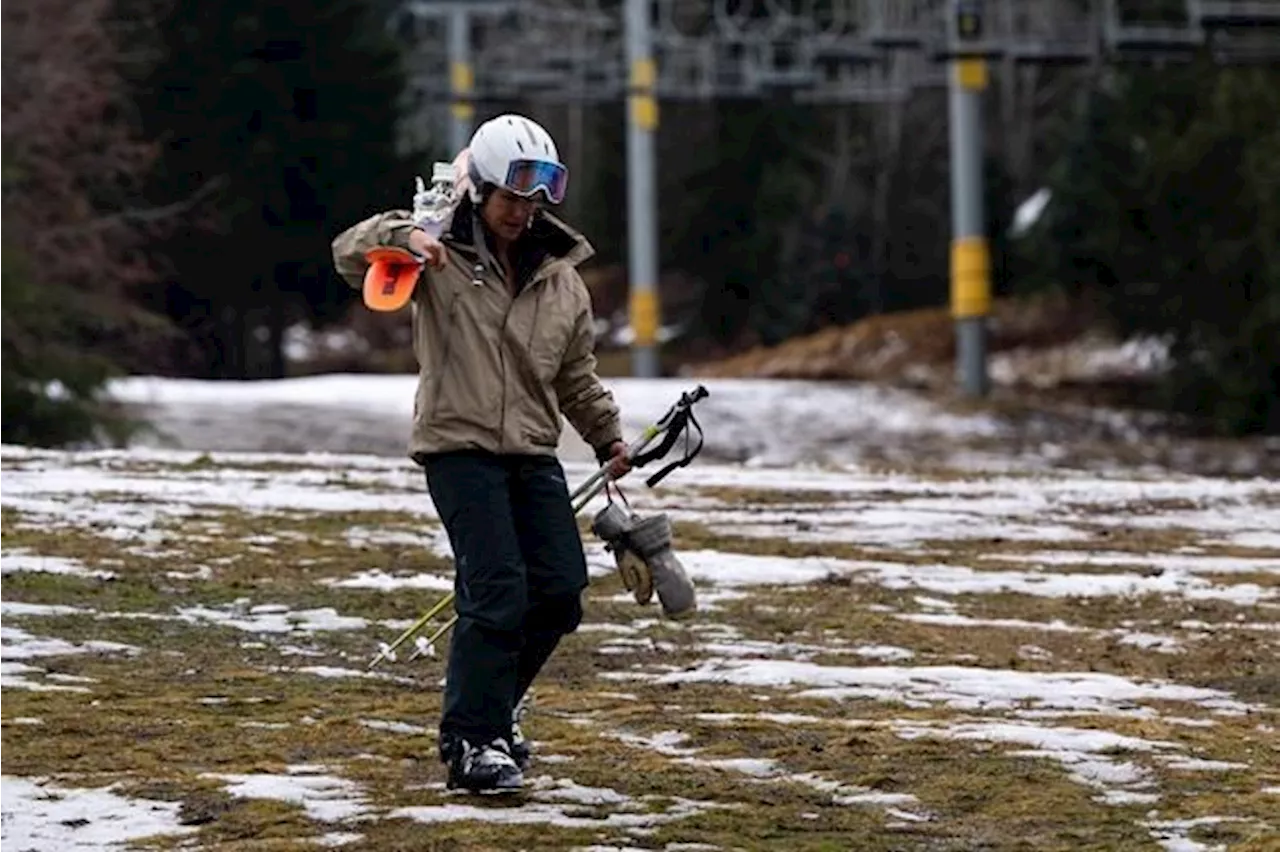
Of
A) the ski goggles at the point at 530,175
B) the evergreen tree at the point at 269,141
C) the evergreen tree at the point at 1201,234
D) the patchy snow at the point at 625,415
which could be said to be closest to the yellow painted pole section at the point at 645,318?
the evergreen tree at the point at 269,141

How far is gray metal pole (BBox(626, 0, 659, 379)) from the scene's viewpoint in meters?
45.4

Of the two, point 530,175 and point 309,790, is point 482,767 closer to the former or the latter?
point 309,790

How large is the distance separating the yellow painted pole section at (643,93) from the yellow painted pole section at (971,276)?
7827mm

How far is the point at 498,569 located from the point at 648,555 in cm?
81

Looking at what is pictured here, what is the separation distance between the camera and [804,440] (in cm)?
3353

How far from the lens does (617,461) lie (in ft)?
28.9

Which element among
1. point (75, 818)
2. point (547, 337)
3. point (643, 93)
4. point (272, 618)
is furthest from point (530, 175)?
point (643, 93)

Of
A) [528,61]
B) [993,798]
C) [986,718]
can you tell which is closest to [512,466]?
[993,798]

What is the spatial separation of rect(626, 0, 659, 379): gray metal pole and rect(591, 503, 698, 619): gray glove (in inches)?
1439

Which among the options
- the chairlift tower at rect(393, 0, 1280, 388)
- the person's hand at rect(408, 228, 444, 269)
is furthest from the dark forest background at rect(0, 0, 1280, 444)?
the person's hand at rect(408, 228, 444, 269)

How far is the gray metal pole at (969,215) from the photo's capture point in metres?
37.6

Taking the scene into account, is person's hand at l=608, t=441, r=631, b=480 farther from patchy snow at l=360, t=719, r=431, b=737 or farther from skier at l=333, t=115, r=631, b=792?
patchy snow at l=360, t=719, r=431, b=737

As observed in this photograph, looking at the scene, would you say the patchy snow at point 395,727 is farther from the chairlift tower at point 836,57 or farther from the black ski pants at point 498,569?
the chairlift tower at point 836,57

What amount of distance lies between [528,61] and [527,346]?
43.4 meters
